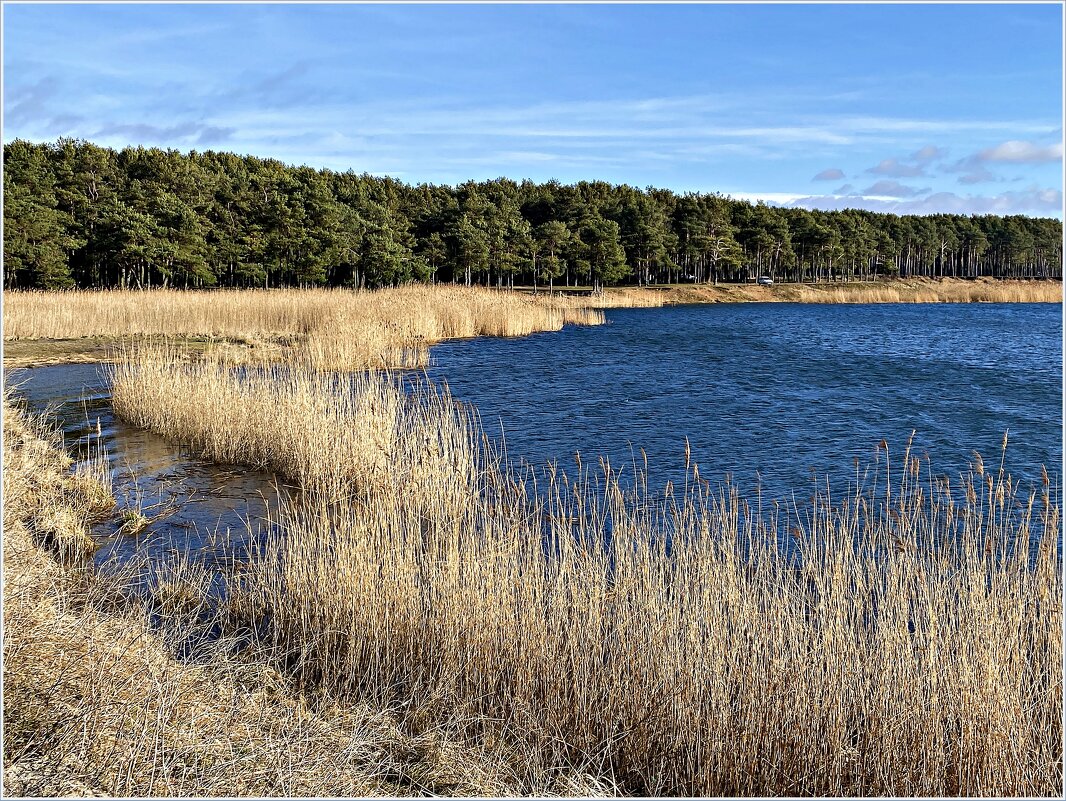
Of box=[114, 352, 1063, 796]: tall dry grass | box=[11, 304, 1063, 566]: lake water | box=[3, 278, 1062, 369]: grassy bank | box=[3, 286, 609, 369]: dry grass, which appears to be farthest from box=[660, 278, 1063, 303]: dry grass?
box=[114, 352, 1063, 796]: tall dry grass

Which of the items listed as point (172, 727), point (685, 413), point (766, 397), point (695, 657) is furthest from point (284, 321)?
point (172, 727)

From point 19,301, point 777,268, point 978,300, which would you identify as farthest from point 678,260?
point 19,301

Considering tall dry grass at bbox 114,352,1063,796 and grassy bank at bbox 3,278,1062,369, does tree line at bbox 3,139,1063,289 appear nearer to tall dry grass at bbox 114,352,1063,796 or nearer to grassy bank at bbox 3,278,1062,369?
grassy bank at bbox 3,278,1062,369

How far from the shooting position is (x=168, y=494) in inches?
365

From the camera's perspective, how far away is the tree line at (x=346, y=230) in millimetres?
40031

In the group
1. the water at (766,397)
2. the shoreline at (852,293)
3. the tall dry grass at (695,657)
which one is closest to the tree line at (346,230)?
the shoreline at (852,293)

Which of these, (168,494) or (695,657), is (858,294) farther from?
(695,657)

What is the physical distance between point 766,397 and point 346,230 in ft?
119

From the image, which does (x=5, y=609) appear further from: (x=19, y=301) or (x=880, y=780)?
(x=19, y=301)

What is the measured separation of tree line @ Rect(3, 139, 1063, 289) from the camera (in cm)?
4003

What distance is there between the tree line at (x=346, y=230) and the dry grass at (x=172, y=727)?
33.6 meters

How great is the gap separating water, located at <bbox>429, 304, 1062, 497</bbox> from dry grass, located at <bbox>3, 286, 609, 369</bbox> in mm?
1410

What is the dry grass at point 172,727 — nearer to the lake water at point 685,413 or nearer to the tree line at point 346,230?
the lake water at point 685,413

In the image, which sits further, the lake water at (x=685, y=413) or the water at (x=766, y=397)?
the water at (x=766, y=397)
